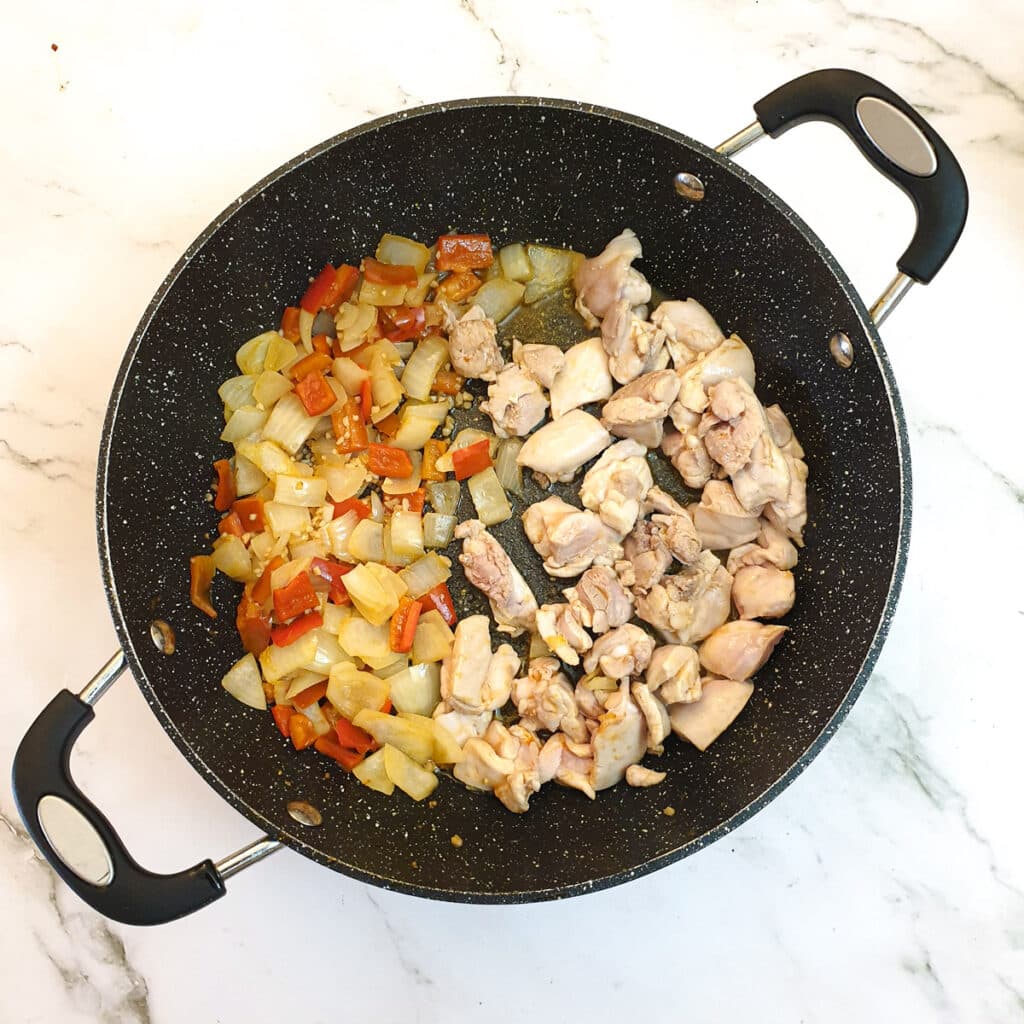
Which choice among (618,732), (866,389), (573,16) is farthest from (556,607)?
(573,16)

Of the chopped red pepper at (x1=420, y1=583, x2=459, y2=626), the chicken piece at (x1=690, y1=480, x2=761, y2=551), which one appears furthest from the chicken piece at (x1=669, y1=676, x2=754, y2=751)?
the chopped red pepper at (x1=420, y1=583, x2=459, y2=626)

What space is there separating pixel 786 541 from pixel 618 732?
1.78ft

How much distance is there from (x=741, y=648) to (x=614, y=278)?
828mm

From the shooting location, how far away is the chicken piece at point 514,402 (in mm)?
2119

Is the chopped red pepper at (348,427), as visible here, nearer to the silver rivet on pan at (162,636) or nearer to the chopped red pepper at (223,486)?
the chopped red pepper at (223,486)

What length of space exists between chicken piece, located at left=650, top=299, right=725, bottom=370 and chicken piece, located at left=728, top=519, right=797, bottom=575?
1.31 ft

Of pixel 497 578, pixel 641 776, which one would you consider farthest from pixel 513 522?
pixel 641 776

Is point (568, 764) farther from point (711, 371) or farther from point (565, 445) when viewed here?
point (711, 371)

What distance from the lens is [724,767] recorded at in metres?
1.97

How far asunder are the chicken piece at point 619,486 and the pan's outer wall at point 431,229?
13.3 inches

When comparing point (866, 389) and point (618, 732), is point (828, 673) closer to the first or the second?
point (618, 732)

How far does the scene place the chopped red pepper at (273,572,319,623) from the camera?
2.00 meters

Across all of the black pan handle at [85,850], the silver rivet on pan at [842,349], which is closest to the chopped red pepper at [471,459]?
the silver rivet on pan at [842,349]

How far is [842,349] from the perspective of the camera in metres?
1.95
